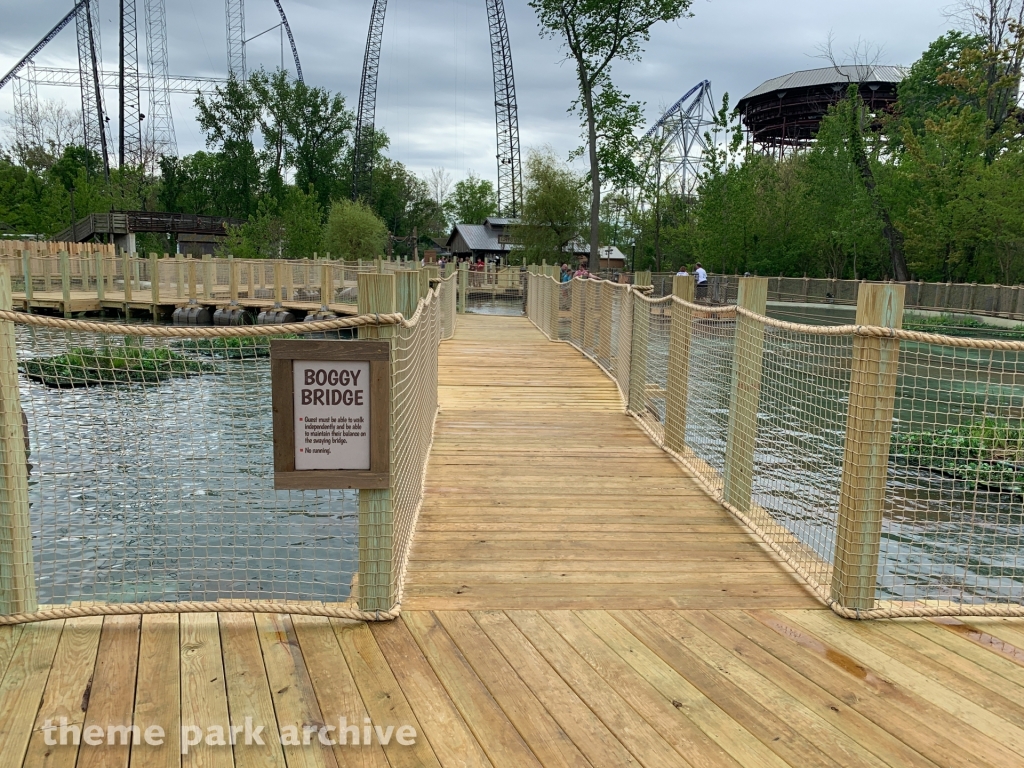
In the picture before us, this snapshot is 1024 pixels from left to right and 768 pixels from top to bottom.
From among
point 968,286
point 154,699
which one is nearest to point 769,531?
point 154,699

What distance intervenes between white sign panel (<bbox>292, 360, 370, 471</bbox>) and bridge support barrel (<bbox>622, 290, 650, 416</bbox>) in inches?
196

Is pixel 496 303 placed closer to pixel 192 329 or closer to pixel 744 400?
pixel 744 400

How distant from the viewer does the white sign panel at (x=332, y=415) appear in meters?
3.21

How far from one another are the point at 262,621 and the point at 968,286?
31.1 m

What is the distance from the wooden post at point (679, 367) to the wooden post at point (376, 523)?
3684 mm

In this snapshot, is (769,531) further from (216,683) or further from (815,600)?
(216,683)

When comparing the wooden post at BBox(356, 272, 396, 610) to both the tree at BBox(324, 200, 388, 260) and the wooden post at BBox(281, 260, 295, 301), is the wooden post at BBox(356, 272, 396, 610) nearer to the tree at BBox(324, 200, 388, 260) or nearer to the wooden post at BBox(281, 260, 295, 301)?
the wooden post at BBox(281, 260, 295, 301)

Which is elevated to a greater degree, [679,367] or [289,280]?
[289,280]

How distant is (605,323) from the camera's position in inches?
455

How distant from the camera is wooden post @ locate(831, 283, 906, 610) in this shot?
3506 mm

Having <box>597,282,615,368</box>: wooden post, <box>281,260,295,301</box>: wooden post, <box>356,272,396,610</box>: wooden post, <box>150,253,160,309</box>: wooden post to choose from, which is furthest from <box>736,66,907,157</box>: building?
<box>356,272,396,610</box>: wooden post

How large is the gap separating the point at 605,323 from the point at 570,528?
7127 mm

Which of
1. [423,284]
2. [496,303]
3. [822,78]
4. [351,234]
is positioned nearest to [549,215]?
[351,234]

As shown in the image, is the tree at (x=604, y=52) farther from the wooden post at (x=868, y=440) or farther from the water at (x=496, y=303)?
the wooden post at (x=868, y=440)
